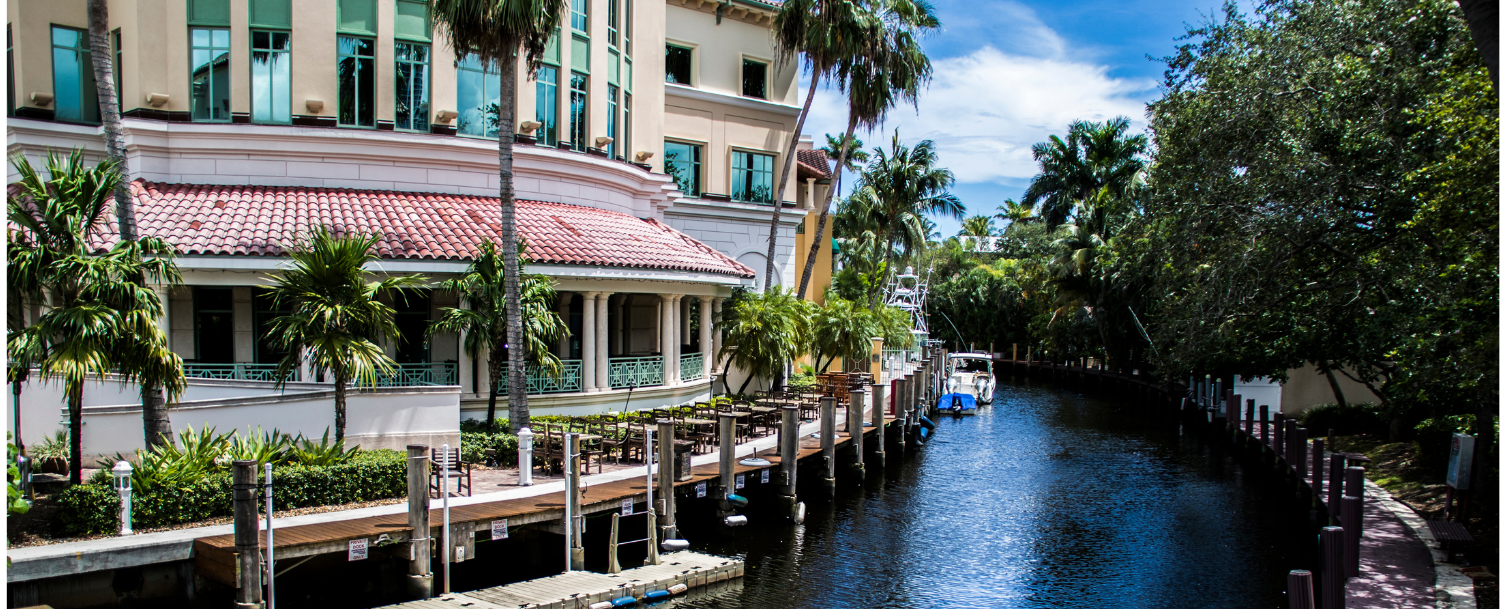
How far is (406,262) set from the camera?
73.6 ft

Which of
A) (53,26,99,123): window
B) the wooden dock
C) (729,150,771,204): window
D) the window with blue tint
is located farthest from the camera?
(729,150,771,204): window

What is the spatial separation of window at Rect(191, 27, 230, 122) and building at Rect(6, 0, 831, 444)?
4 cm

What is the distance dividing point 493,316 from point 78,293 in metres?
8.42

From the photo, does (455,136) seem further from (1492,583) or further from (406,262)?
(1492,583)

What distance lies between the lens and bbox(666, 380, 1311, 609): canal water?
57.3 ft

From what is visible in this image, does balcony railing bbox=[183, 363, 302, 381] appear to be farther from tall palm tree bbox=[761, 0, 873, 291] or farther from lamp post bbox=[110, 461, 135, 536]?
tall palm tree bbox=[761, 0, 873, 291]

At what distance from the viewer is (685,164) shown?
3838 cm

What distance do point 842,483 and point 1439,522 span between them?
13.7 m

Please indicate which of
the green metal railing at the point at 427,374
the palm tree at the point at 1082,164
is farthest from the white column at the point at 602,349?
the palm tree at the point at 1082,164

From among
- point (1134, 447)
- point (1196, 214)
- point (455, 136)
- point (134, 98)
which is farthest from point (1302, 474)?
point (134, 98)

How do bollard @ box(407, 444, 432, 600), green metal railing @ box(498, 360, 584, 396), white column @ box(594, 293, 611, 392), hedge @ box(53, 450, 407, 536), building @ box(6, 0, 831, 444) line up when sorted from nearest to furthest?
1. hedge @ box(53, 450, 407, 536)
2. bollard @ box(407, 444, 432, 600)
3. building @ box(6, 0, 831, 444)
4. green metal railing @ box(498, 360, 584, 396)
5. white column @ box(594, 293, 611, 392)

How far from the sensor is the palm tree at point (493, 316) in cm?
2173

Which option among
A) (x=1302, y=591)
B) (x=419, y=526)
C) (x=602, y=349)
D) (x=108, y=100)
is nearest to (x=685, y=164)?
(x=602, y=349)

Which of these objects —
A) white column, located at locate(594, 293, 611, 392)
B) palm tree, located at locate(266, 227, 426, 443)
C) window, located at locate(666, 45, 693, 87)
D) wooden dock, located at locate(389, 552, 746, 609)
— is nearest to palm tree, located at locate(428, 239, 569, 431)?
palm tree, located at locate(266, 227, 426, 443)
